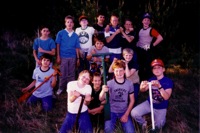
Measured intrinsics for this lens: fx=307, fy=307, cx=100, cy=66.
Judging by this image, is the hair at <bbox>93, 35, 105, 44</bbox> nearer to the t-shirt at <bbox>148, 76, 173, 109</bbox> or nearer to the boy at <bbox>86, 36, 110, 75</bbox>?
the boy at <bbox>86, 36, 110, 75</bbox>

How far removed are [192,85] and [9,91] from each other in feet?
14.6

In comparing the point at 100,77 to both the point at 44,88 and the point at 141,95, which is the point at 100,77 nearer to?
the point at 44,88

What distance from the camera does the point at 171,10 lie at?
888 centimetres

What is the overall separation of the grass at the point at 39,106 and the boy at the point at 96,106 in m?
0.58

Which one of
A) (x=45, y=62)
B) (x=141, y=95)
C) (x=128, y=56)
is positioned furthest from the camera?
(x=141, y=95)

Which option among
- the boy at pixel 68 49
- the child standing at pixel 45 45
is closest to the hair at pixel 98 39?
the boy at pixel 68 49

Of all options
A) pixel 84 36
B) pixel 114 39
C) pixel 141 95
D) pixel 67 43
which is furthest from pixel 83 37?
pixel 141 95

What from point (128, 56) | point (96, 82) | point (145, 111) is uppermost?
point (128, 56)

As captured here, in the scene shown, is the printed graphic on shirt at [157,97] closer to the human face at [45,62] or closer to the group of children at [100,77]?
the group of children at [100,77]

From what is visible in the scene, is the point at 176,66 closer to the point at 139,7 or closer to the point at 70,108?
the point at 139,7

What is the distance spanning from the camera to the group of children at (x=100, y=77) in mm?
4871

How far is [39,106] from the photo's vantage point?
5.94 m

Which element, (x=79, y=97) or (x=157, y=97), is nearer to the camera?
(x=79, y=97)

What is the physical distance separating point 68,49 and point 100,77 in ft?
5.27
